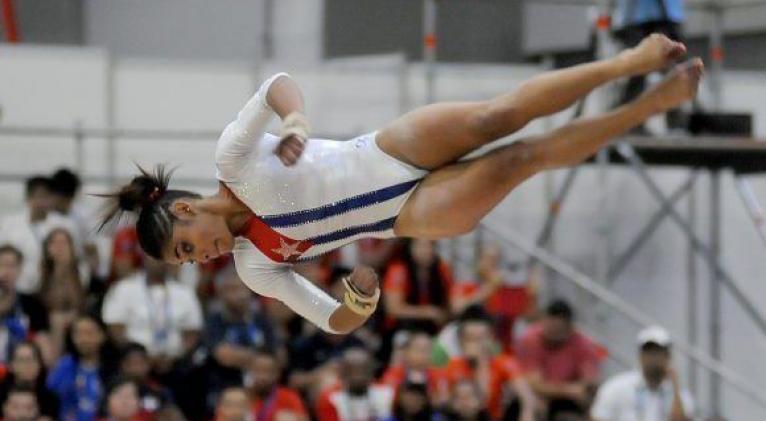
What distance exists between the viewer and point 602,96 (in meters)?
10.2

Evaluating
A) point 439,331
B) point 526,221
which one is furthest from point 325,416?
point 526,221

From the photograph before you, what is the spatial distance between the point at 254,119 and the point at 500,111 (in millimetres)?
885

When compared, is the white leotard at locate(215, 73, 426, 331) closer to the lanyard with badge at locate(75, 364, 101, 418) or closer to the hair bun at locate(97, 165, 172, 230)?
the hair bun at locate(97, 165, 172, 230)

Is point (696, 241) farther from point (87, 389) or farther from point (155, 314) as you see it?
point (87, 389)

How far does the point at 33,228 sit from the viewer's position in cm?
906

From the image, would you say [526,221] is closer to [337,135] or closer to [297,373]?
[337,135]

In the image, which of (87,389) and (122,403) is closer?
(122,403)

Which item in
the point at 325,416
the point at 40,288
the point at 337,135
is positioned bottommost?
the point at 325,416

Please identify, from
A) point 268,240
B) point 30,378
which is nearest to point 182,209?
point 268,240

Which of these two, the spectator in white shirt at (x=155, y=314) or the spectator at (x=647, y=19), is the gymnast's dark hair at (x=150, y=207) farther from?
the spectator at (x=647, y=19)

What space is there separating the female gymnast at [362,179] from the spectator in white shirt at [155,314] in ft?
10.4

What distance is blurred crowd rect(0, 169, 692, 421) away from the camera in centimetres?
830

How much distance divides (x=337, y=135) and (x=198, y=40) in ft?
6.94

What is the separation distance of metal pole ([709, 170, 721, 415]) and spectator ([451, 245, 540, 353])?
4.44 ft
